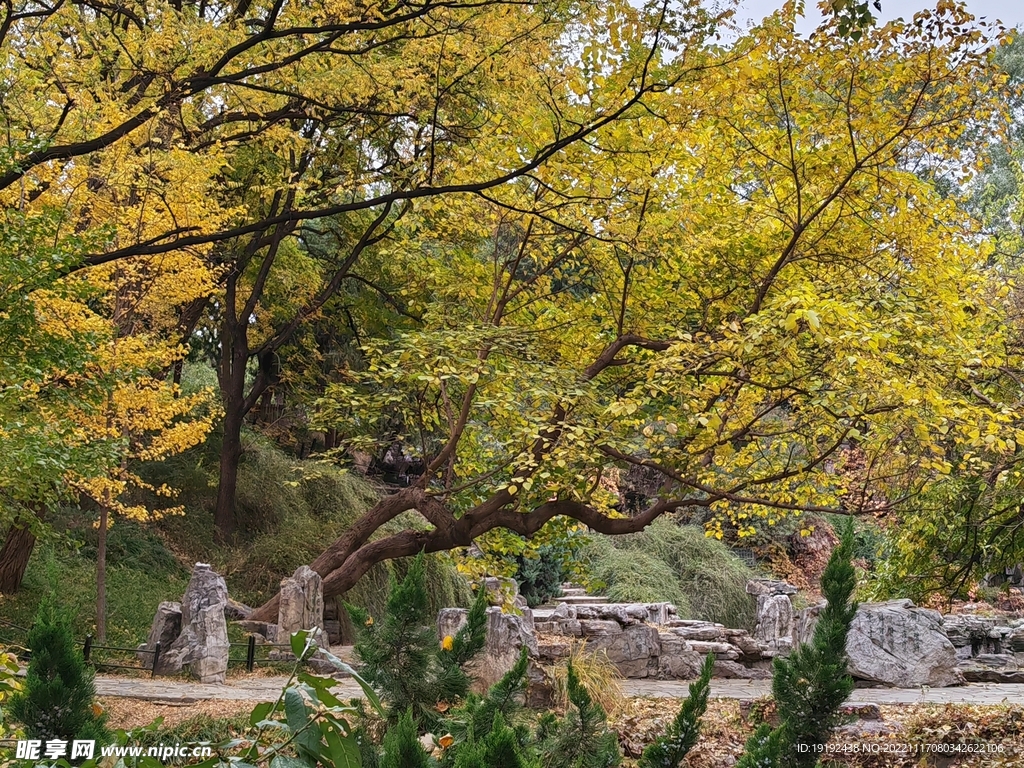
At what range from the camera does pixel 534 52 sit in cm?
675

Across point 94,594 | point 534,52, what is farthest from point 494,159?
point 94,594

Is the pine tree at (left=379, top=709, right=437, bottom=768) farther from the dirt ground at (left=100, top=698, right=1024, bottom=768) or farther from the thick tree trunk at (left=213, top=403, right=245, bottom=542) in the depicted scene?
the thick tree trunk at (left=213, top=403, right=245, bottom=542)

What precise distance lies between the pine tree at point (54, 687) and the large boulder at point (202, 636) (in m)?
6.49

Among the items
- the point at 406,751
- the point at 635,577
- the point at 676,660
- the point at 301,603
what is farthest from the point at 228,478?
the point at 406,751

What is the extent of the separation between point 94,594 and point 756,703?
825cm

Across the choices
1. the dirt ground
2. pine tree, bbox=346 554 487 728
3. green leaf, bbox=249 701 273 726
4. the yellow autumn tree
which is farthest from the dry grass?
green leaf, bbox=249 701 273 726

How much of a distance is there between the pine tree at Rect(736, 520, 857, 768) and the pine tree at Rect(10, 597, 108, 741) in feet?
9.10

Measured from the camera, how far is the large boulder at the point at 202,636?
9.30 m

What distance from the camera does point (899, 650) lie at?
10.9m

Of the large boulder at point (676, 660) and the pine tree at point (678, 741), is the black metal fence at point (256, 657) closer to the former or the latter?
the large boulder at point (676, 660)

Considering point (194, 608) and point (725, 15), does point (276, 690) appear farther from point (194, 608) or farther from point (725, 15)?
point (725, 15)

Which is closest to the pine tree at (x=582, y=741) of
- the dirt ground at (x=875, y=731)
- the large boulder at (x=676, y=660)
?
the dirt ground at (x=875, y=731)

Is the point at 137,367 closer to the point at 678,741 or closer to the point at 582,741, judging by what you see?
the point at 582,741

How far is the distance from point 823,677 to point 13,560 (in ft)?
34.3
